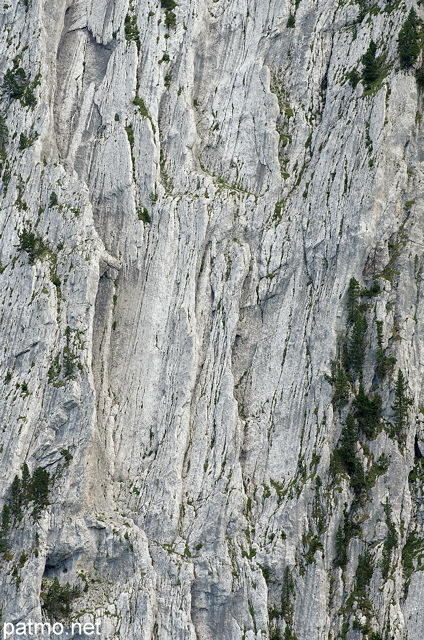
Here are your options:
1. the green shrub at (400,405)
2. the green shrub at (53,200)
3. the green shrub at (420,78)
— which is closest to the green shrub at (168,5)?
the green shrub at (53,200)

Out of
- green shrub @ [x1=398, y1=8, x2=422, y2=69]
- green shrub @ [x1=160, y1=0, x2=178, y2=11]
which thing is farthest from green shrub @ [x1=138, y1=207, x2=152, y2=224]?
green shrub @ [x1=398, y1=8, x2=422, y2=69]

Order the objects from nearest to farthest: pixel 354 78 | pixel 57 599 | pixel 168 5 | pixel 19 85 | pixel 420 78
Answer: pixel 57 599, pixel 420 78, pixel 354 78, pixel 19 85, pixel 168 5

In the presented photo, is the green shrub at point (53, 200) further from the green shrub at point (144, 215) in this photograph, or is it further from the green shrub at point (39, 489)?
the green shrub at point (39, 489)

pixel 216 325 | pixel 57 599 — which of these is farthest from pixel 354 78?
pixel 57 599

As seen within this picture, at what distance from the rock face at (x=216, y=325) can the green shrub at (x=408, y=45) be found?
499 mm

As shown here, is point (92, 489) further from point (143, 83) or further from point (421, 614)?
point (143, 83)

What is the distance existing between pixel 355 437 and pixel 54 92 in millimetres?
37754

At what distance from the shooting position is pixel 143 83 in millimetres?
89062

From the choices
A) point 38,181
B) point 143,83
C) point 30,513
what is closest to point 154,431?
point 30,513

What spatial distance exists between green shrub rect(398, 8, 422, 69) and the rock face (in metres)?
0.50
